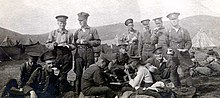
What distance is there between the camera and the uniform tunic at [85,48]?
451 inches

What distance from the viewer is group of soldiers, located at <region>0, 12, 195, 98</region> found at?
11.3 m

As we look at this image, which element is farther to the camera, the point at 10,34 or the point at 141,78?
the point at 10,34

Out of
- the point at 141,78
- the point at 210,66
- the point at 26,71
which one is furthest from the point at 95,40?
the point at 210,66

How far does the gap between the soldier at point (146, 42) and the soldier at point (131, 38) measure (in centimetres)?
11

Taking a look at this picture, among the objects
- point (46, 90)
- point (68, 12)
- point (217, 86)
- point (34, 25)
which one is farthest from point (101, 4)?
point (217, 86)

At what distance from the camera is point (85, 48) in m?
11.6

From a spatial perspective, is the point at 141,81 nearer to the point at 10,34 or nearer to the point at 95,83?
the point at 95,83

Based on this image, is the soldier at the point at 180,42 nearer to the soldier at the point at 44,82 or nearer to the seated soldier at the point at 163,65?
the seated soldier at the point at 163,65

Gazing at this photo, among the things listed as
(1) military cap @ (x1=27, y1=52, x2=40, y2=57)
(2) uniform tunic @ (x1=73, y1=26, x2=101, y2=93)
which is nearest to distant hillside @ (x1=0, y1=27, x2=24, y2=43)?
(1) military cap @ (x1=27, y1=52, x2=40, y2=57)

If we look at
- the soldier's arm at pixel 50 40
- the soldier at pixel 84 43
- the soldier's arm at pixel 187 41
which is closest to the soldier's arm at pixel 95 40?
the soldier at pixel 84 43

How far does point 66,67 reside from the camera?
11.4m

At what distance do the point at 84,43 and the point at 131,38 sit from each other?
115 centimetres

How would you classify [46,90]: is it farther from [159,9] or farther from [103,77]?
[159,9]

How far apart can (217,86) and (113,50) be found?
2584 millimetres
